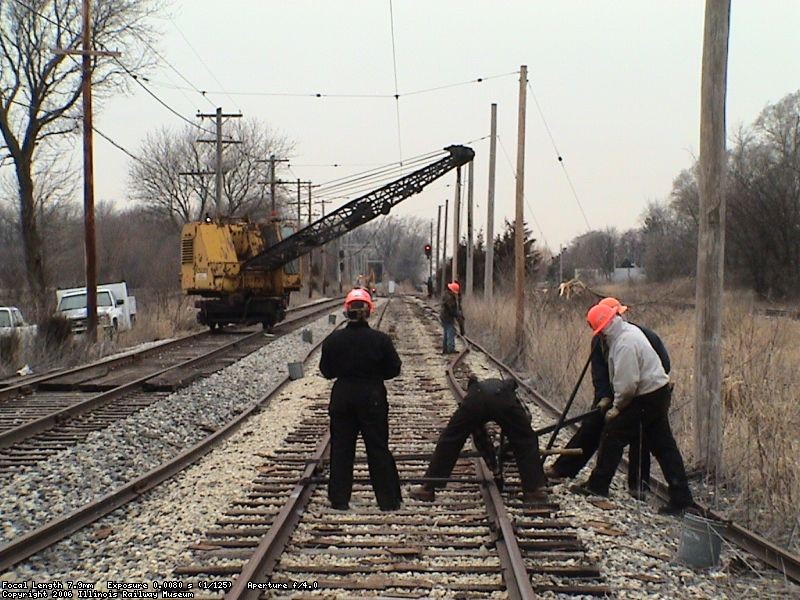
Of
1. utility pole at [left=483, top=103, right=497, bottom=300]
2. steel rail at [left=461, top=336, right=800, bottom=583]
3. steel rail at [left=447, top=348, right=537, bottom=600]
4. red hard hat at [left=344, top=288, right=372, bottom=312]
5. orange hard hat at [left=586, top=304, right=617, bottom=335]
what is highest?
utility pole at [left=483, top=103, right=497, bottom=300]

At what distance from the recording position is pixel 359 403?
22.3ft

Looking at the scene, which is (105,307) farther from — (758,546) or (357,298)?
(758,546)

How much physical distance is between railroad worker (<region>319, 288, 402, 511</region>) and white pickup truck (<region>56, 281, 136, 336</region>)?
1940cm

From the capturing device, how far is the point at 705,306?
8.10 meters

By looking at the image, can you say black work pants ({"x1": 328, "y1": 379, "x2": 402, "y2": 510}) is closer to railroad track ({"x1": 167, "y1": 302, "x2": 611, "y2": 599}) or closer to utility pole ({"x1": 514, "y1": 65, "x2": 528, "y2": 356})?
railroad track ({"x1": 167, "y1": 302, "x2": 611, "y2": 599})

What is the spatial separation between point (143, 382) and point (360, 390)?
8.37 meters

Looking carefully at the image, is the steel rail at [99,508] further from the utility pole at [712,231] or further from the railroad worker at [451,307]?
the railroad worker at [451,307]

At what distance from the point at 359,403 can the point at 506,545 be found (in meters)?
1.73

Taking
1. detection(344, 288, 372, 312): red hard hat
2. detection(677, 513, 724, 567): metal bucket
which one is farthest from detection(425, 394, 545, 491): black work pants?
detection(677, 513, 724, 567): metal bucket

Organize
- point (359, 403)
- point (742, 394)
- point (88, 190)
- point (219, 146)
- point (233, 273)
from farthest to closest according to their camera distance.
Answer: point (219, 146), point (233, 273), point (88, 190), point (742, 394), point (359, 403)

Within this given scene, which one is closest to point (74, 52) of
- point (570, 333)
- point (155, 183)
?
point (570, 333)

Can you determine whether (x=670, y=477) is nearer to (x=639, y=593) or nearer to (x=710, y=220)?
(x=639, y=593)

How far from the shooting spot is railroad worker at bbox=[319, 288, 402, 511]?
6797 mm

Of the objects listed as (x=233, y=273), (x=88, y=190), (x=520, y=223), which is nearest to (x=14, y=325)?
(x=88, y=190)
